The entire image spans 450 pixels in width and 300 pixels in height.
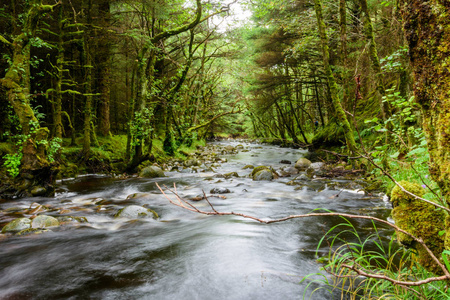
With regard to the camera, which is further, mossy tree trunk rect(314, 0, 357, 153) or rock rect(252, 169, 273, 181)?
rock rect(252, 169, 273, 181)

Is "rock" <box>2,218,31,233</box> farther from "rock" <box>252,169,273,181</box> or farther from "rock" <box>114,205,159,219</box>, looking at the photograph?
"rock" <box>252,169,273,181</box>

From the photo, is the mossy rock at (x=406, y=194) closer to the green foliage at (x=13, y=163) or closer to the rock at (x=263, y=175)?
the rock at (x=263, y=175)

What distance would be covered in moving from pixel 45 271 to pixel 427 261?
4088mm

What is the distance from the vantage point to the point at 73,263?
11.0ft

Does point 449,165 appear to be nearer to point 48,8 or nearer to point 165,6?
point 48,8

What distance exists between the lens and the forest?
1.50m

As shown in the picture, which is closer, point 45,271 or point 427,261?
point 427,261

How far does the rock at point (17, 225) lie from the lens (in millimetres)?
4191

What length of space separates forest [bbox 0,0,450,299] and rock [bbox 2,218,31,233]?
1.99m

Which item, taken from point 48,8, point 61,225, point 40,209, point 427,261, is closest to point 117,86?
point 48,8

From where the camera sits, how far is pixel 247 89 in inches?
734

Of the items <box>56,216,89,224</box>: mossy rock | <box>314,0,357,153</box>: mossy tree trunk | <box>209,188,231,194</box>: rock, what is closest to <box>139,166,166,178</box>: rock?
<box>209,188,231,194</box>: rock

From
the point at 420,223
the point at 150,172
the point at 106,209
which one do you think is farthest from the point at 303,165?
the point at 420,223

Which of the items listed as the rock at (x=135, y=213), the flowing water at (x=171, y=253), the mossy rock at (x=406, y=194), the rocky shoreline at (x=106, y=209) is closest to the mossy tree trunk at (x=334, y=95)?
the rocky shoreline at (x=106, y=209)
